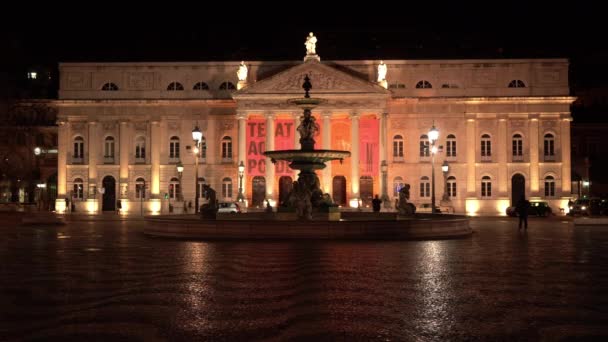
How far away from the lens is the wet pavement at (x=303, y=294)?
31.6ft

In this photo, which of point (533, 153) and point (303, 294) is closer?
point (303, 294)

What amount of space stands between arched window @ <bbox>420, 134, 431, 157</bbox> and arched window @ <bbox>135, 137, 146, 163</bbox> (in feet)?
85.5

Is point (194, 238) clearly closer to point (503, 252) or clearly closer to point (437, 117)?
point (503, 252)

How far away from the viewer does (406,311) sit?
11023 mm

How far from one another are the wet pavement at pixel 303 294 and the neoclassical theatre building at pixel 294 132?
142 feet

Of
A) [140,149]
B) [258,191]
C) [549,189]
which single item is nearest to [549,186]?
[549,189]

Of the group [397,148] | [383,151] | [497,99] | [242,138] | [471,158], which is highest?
[497,99]

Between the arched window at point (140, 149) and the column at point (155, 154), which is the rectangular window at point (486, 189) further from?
the arched window at point (140, 149)

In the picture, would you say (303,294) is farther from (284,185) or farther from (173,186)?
(173,186)

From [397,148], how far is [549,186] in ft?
47.2

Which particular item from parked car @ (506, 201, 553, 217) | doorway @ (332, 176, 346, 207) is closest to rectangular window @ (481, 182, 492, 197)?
parked car @ (506, 201, 553, 217)

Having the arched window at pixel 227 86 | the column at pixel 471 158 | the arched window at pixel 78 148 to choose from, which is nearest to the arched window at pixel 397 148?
the column at pixel 471 158

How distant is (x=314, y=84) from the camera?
63.1 metres

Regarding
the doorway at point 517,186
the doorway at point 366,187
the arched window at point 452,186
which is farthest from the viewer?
the doorway at point 517,186
